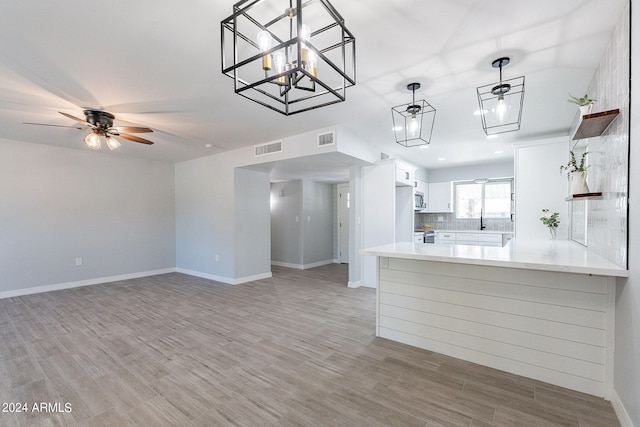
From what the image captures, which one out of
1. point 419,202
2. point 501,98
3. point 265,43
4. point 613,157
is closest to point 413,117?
point 501,98

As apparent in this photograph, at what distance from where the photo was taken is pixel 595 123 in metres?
2.05

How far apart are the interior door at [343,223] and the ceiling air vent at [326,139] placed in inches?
140

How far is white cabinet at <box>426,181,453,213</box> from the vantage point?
686cm

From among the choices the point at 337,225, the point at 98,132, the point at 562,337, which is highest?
the point at 98,132

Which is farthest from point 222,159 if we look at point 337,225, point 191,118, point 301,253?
point 337,225

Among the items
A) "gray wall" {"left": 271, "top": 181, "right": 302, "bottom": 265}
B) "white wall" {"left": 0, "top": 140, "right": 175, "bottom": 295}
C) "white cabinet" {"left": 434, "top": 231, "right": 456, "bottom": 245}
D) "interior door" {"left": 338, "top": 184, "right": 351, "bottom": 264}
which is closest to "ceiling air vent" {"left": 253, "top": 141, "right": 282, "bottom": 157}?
"gray wall" {"left": 271, "top": 181, "right": 302, "bottom": 265}

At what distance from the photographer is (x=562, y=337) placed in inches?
82.7

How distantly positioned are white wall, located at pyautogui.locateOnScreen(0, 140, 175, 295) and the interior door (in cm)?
406

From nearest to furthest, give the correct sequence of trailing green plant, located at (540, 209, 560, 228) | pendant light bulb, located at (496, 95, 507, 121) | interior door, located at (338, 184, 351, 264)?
pendant light bulb, located at (496, 95, 507, 121), trailing green plant, located at (540, 209, 560, 228), interior door, located at (338, 184, 351, 264)

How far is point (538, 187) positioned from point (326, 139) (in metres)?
2.96

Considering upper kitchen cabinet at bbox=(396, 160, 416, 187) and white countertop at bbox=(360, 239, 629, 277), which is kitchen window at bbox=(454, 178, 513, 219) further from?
white countertop at bbox=(360, 239, 629, 277)

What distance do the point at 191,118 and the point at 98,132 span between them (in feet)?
3.62

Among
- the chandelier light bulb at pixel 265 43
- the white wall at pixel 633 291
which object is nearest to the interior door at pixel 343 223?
the white wall at pixel 633 291

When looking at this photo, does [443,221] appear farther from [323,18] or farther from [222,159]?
[323,18]
